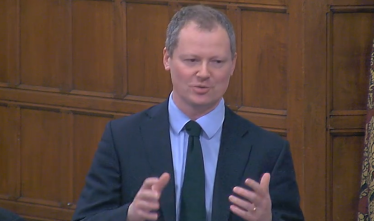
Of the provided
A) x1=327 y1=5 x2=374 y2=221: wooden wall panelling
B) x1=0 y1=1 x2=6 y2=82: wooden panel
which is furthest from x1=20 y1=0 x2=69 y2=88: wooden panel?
x1=327 y1=5 x2=374 y2=221: wooden wall panelling

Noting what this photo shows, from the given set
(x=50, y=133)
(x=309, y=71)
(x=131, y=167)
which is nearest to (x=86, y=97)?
(x=50, y=133)

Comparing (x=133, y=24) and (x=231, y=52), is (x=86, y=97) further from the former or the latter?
(x=231, y=52)

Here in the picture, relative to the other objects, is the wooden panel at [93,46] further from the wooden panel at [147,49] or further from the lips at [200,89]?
the lips at [200,89]

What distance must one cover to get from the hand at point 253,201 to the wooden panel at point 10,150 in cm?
309

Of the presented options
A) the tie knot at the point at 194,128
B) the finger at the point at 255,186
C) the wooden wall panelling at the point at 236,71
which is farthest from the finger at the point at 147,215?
the wooden wall panelling at the point at 236,71

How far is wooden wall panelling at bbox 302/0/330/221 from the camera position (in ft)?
14.1

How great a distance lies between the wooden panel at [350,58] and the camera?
432 cm

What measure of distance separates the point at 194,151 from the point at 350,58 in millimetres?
1902

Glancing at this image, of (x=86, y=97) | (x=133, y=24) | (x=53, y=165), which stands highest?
(x=133, y=24)

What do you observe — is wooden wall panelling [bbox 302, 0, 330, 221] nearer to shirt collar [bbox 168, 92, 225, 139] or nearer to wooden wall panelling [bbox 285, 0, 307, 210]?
wooden wall panelling [bbox 285, 0, 307, 210]

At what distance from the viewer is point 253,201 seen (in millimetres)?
2400

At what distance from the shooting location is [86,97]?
500 centimetres

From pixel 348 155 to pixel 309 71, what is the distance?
48 cm

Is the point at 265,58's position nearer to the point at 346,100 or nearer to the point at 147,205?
the point at 346,100
